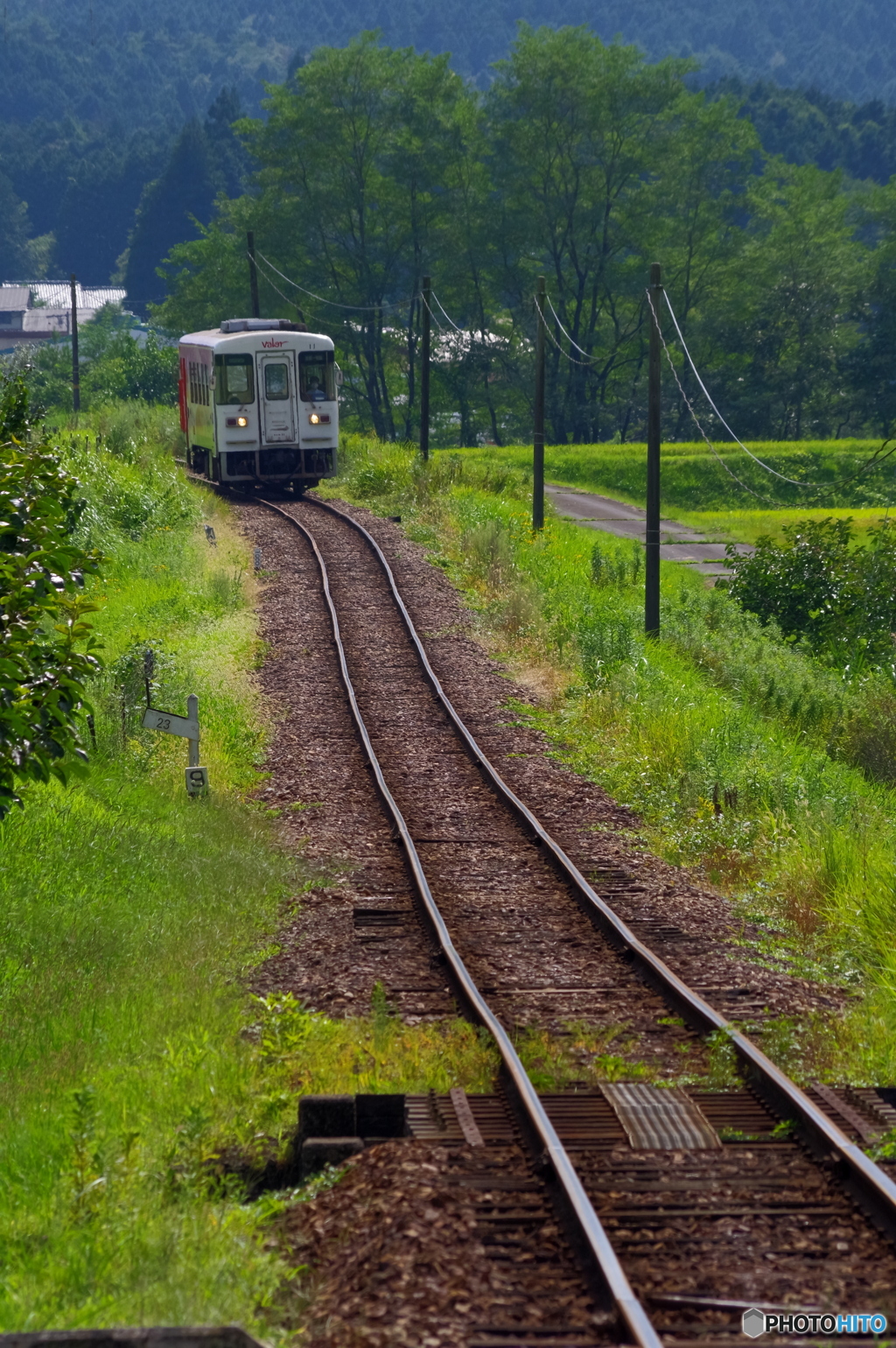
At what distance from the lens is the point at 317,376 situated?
3122 centimetres

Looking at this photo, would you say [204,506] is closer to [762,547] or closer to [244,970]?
[762,547]

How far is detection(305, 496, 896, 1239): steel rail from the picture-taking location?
5668 millimetres

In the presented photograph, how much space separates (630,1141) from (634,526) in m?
35.1

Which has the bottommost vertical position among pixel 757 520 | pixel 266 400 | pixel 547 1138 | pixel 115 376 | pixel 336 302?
pixel 547 1138

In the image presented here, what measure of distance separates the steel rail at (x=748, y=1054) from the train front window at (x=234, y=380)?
18.9 metres

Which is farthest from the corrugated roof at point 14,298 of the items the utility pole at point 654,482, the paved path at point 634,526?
the utility pole at point 654,482

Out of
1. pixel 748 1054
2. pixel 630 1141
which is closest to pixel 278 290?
pixel 748 1054

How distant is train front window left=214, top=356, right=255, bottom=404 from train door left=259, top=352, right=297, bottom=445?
0.24 m

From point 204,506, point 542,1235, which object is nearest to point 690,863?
point 542,1235

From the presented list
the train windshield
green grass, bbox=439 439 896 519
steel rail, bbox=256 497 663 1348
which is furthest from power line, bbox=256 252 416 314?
steel rail, bbox=256 497 663 1348

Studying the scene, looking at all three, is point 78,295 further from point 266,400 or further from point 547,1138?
point 547,1138

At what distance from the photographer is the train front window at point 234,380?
30.2 metres

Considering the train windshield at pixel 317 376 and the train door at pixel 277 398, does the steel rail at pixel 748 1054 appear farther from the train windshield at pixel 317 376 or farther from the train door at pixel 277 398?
the train windshield at pixel 317 376

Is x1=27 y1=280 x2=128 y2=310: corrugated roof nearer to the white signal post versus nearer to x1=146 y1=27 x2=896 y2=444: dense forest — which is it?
x1=146 y1=27 x2=896 y2=444: dense forest
